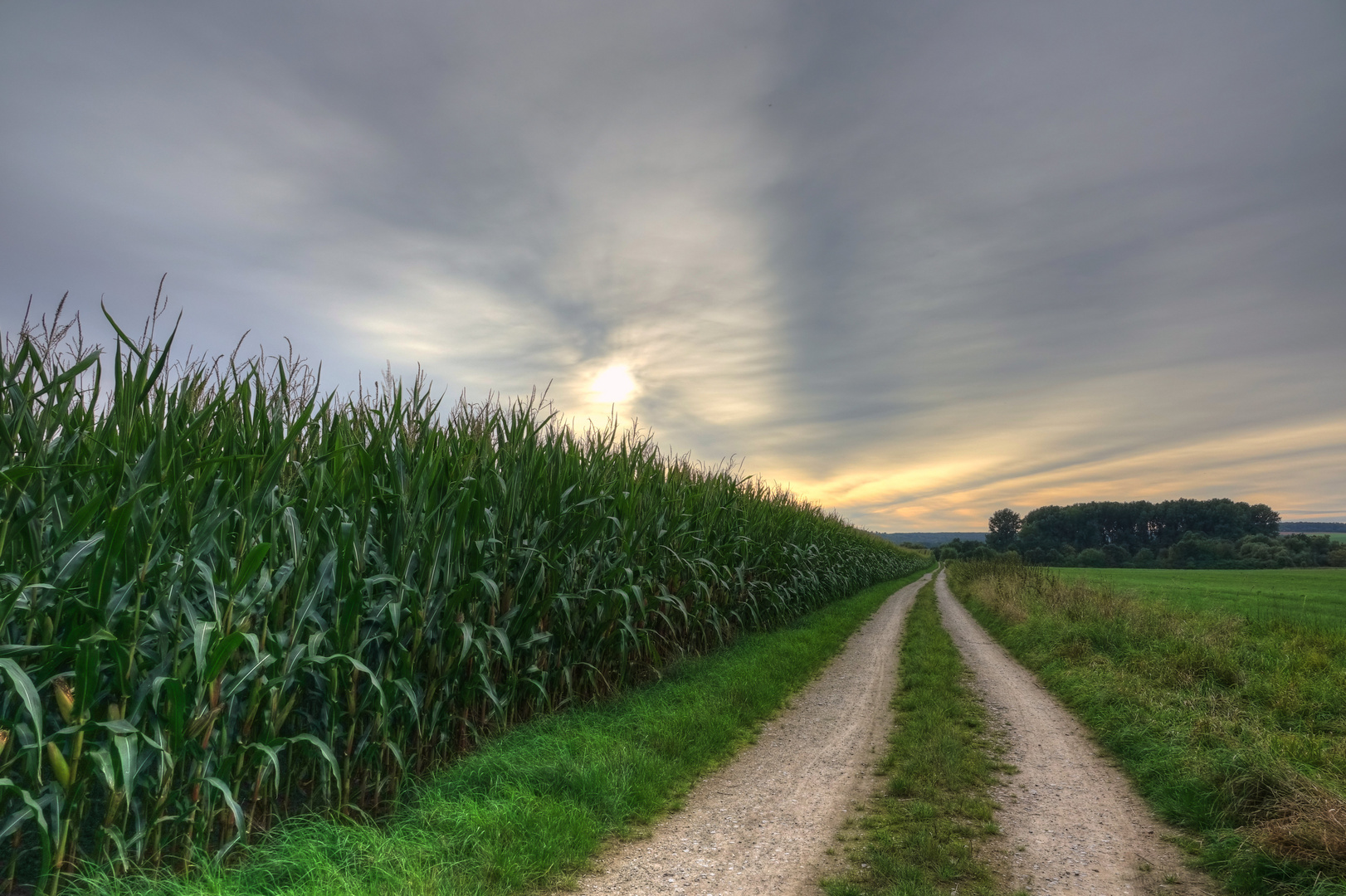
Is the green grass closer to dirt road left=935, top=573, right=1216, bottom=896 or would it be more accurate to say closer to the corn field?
dirt road left=935, top=573, right=1216, bottom=896

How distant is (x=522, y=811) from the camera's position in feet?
13.7

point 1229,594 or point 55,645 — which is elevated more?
point 55,645

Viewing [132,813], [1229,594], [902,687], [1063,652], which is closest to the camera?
[132,813]

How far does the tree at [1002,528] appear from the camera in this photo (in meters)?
101

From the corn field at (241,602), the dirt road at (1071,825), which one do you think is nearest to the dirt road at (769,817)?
the dirt road at (1071,825)

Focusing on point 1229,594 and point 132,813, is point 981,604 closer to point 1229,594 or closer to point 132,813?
point 1229,594

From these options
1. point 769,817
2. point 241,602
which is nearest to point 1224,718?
point 769,817

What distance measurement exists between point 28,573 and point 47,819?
1284 mm

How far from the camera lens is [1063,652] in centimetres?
1059

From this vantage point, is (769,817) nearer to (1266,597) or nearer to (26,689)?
(26,689)

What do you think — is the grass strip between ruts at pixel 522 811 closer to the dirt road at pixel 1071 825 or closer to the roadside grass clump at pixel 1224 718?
the dirt road at pixel 1071 825

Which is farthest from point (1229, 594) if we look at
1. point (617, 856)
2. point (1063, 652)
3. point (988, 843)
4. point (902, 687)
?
point (617, 856)

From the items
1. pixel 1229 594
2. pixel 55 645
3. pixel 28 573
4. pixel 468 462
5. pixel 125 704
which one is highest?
pixel 468 462

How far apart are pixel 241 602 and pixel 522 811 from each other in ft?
7.00
